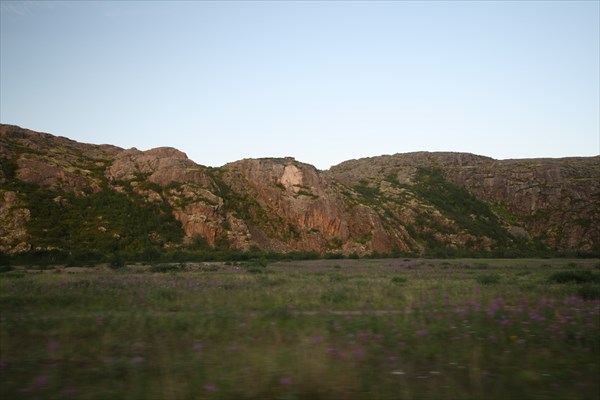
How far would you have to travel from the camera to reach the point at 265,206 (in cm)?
7850

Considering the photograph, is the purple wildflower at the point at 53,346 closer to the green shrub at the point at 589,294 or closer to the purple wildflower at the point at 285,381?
the purple wildflower at the point at 285,381

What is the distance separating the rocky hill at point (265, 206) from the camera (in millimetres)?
58250

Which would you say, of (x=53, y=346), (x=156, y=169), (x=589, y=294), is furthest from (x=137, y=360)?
(x=156, y=169)

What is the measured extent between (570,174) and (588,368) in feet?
420

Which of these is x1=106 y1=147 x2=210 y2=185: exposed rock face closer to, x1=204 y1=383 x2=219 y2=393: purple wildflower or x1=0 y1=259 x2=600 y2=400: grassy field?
x1=0 y1=259 x2=600 y2=400: grassy field

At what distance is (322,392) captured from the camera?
232 inches

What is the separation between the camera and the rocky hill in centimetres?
5825

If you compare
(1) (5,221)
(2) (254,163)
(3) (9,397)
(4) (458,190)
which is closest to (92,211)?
(1) (5,221)

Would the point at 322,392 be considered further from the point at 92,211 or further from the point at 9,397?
the point at 92,211

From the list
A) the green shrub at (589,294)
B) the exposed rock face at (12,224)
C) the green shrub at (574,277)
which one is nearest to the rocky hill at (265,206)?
the exposed rock face at (12,224)

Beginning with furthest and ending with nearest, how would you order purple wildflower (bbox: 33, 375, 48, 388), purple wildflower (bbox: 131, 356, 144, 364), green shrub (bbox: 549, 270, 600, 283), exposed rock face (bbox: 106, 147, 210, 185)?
exposed rock face (bbox: 106, 147, 210, 185), green shrub (bbox: 549, 270, 600, 283), purple wildflower (bbox: 131, 356, 144, 364), purple wildflower (bbox: 33, 375, 48, 388)

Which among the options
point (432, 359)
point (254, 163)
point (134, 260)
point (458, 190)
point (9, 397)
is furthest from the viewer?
point (458, 190)

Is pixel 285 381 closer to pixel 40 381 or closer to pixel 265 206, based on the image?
→ pixel 40 381

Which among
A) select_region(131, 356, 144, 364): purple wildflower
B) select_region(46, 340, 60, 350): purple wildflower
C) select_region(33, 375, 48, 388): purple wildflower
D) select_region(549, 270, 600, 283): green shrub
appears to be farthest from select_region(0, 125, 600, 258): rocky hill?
select_region(33, 375, 48, 388): purple wildflower
